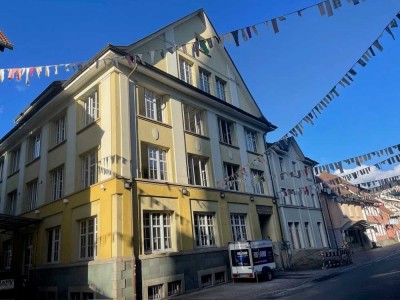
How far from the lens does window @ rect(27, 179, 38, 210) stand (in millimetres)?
19975

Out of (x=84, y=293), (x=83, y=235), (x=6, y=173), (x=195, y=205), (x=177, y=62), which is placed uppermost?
(x=177, y=62)

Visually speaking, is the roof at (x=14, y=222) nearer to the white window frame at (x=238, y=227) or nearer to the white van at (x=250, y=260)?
the white van at (x=250, y=260)

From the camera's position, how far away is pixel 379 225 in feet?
172

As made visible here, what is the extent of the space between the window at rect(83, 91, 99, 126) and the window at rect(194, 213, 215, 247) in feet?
24.3

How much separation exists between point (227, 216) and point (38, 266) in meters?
Answer: 10.7

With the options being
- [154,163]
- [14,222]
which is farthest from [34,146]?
[154,163]

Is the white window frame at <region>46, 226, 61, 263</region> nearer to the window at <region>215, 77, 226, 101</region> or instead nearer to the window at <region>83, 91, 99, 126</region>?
the window at <region>83, 91, 99, 126</region>

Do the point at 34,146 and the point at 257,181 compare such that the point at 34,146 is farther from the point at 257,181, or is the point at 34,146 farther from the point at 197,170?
the point at 257,181

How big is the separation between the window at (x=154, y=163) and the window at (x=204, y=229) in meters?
2.95

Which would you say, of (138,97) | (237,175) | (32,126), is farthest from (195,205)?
(32,126)

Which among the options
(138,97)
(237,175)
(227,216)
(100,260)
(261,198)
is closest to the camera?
(100,260)

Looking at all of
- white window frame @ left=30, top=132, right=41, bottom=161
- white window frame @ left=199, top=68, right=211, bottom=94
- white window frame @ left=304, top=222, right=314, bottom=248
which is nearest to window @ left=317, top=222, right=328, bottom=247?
white window frame @ left=304, top=222, right=314, bottom=248

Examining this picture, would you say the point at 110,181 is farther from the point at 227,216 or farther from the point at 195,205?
the point at 227,216

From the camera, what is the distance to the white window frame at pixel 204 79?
71.4ft
